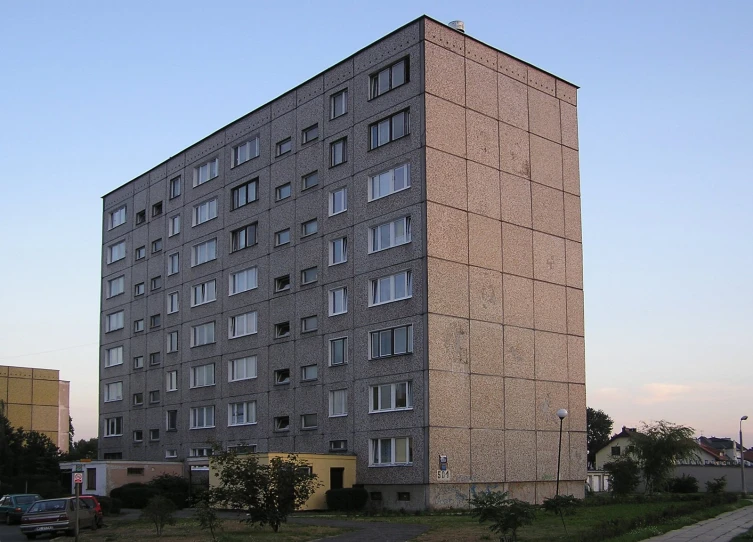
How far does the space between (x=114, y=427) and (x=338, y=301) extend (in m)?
28.7

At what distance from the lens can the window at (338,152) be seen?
4972cm

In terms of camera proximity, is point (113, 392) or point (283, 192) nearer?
point (283, 192)

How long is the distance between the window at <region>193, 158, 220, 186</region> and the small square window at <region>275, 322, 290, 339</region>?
1260cm

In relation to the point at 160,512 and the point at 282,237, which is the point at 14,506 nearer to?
the point at 160,512

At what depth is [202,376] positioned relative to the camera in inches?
2355

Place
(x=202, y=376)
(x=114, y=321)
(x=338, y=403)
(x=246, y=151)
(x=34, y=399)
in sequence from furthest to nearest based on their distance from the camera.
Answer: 1. (x=34, y=399)
2. (x=114, y=321)
3. (x=202, y=376)
4. (x=246, y=151)
5. (x=338, y=403)

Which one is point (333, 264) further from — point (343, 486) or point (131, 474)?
point (131, 474)

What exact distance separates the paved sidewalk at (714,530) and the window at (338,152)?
2475 cm

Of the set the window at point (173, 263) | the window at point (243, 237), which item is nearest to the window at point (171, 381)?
the window at point (173, 263)

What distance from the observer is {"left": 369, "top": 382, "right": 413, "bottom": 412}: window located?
4378 centimetres

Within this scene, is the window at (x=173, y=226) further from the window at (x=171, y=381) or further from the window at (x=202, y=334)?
the window at (x=171, y=381)

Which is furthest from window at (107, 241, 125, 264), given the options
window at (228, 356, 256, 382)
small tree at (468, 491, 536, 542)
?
small tree at (468, 491, 536, 542)

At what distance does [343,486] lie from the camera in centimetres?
4556

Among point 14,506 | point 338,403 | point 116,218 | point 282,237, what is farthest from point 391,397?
point 116,218
